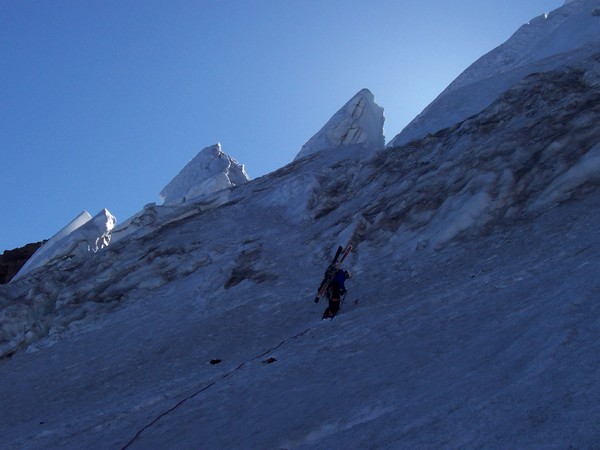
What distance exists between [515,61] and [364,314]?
1578 inches

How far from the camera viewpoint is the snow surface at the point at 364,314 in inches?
261

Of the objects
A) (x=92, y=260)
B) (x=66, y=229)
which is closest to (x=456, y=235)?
(x=92, y=260)

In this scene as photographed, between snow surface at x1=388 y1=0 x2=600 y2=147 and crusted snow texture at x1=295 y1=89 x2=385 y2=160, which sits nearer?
snow surface at x1=388 y1=0 x2=600 y2=147

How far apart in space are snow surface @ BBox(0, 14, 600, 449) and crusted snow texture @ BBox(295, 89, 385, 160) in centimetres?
2013

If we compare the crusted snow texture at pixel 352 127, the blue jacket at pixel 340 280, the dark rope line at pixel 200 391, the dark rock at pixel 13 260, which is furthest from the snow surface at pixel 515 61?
the dark rock at pixel 13 260

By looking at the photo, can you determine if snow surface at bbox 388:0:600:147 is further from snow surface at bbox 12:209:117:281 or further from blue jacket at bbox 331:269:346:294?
snow surface at bbox 12:209:117:281

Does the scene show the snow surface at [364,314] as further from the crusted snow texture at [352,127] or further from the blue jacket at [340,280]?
the crusted snow texture at [352,127]

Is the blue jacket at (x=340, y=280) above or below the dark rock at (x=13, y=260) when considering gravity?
below

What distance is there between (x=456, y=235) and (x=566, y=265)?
5466mm

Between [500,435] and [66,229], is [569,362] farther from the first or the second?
[66,229]

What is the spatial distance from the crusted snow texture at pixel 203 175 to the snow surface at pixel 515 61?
66.3 ft

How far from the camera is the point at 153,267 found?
2314cm

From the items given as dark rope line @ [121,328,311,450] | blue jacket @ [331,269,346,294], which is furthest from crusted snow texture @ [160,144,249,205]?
dark rope line @ [121,328,311,450]

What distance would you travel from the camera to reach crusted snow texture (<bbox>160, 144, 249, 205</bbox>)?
177 ft
